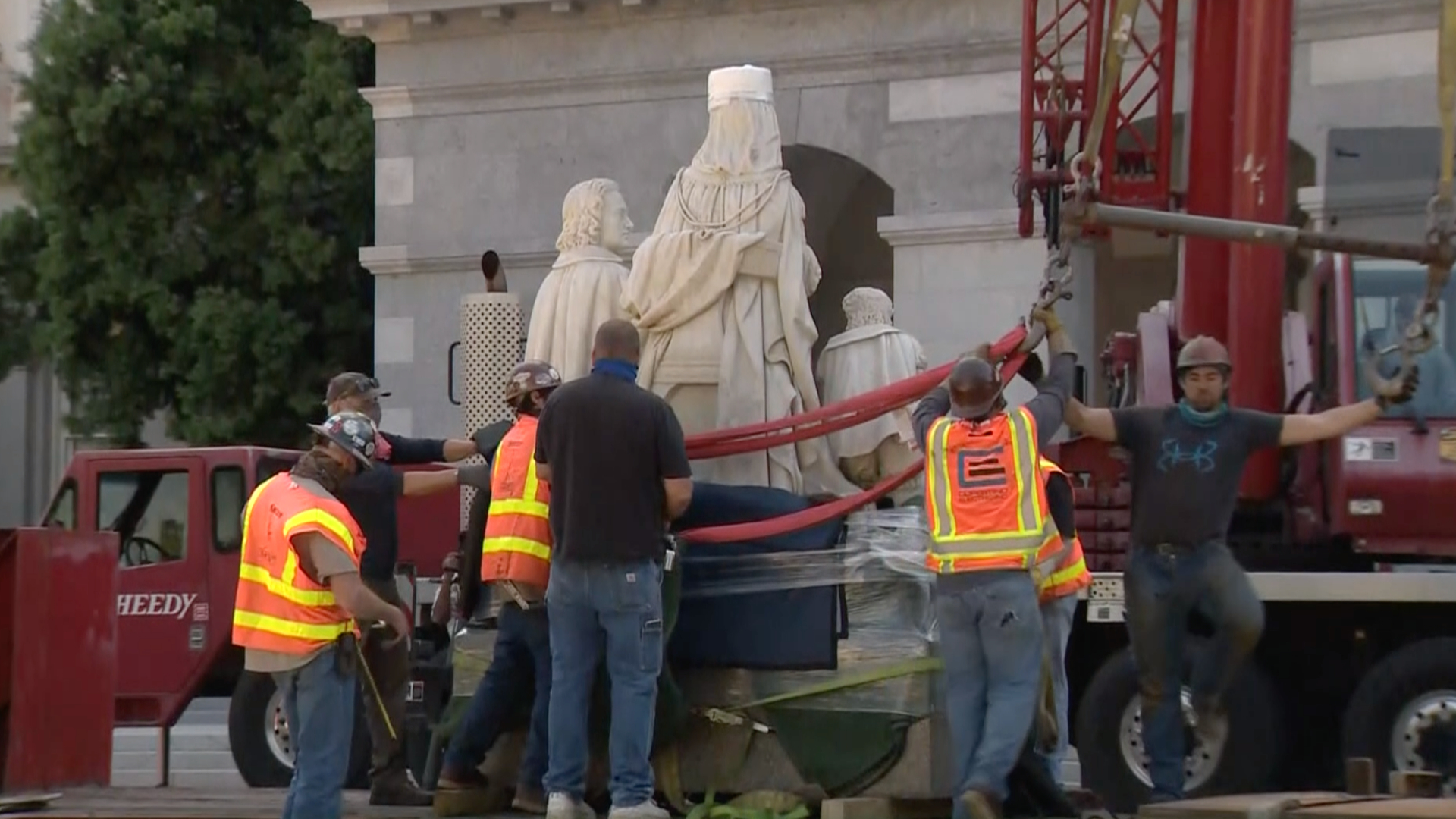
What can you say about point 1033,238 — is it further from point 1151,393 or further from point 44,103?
point 44,103

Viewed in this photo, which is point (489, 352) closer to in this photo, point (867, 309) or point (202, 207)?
point (867, 309)

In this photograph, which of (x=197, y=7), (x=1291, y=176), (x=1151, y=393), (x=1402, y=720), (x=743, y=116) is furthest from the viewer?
(x=197, y=7)

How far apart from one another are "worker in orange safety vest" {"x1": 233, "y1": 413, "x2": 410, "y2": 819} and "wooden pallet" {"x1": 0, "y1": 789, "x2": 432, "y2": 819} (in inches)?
41.3

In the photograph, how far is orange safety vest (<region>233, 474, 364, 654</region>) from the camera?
31.6ft

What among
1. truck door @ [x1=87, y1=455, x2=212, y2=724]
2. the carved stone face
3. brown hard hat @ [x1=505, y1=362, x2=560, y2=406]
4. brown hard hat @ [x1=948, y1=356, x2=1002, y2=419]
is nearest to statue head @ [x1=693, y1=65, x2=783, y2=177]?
the carved stone face

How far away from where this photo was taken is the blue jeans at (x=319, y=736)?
9.61 m

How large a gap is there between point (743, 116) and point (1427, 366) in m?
4.18

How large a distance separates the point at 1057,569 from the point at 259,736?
21.4 ft

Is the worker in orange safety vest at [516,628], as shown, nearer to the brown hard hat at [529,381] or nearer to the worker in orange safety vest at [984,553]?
the brown hard hat at [529,381]

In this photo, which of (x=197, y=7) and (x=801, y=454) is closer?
(x=801, y=454)

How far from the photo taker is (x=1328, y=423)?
34.5ft

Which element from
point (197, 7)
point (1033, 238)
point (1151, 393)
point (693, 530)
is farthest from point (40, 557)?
point (197, 7)

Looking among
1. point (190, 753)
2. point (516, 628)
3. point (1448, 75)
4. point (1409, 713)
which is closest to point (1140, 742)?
point (1409, 713)

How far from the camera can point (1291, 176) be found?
22141 millimetres
